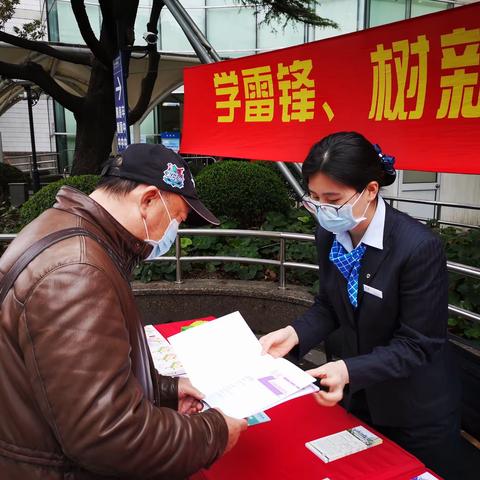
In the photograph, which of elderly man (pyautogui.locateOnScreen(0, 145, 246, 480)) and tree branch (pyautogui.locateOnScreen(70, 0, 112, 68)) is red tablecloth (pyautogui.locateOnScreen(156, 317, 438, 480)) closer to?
elderly man (pyautogui.locateOnScreen(0, 145, 246, 480))

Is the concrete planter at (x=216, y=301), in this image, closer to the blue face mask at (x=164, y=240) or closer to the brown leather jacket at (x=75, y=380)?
the blue face mask at (x=164, y=240)

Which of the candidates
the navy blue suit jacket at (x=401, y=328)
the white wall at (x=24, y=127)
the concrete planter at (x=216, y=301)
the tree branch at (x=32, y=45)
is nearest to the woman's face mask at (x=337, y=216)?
the navy blue suit jacket at (x=401, y=328)

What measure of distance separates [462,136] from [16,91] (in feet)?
55.2

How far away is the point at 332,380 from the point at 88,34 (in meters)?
6.33

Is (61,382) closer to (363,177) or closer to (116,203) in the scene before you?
(116,203)

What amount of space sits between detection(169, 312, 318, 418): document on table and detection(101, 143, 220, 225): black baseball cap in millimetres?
648

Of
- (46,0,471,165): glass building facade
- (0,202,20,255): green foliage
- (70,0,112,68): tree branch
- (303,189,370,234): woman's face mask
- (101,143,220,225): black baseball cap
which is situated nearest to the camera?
(101,143,220,225): black baseball cap

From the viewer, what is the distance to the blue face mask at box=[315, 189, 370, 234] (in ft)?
5.87

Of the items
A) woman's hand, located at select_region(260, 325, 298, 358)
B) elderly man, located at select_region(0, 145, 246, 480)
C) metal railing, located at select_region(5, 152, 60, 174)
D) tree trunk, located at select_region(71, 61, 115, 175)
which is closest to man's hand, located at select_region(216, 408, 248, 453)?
elderly man, located at select_region(0, 145, 246, 480)

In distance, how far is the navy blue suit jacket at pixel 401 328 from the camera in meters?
1.65

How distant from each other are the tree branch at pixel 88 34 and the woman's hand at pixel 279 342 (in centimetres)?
593

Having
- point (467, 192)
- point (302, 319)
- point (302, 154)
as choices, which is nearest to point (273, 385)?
point (302, 319)

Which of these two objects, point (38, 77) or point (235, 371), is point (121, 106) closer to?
point (38, 77)

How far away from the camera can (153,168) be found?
4.03 ft
